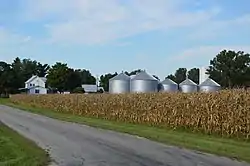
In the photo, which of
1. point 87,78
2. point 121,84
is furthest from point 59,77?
point 87,78

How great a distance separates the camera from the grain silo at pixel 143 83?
3250 inches

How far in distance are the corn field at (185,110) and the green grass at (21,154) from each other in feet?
31.2

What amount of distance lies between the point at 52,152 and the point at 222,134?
400 inches

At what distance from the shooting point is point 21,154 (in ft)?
46.6

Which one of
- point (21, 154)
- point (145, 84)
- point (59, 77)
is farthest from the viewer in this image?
point (59, 77)

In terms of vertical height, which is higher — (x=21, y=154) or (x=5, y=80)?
(x=5, y=80)

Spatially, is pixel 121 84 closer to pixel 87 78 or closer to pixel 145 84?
pixel 145 84

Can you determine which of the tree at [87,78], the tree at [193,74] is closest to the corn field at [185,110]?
the tree at [193,74]

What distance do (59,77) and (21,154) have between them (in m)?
109

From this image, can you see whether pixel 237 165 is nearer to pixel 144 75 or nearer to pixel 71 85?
pixel 144 75

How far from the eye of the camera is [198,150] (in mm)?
15148

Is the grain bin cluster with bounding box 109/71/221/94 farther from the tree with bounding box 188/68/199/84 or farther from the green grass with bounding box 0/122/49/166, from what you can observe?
the tree with bounding box 188/68/199/84

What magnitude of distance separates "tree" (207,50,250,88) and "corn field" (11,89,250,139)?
70.9 metres

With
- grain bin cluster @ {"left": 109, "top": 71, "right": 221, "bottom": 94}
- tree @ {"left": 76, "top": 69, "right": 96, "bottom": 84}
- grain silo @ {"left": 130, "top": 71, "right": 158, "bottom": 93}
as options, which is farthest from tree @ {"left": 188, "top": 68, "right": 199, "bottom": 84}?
grain silo @ {"left": 130, "top": 71, "right": 158, "bottom": 93}
